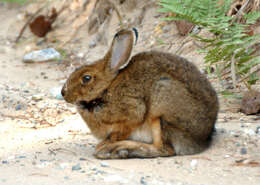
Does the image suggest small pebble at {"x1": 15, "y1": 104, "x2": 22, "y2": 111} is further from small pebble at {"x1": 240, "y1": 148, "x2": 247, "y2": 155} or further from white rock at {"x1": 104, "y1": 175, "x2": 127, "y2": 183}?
small pebble at {"x1": 240, "y1": 148, "x2": 247, "y2": 155}

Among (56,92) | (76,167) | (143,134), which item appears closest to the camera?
(76,167)

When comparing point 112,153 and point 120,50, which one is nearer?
point 112,153

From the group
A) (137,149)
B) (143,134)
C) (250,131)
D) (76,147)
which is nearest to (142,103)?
(143,134)

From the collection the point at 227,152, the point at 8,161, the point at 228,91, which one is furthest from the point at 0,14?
the point at 227,152

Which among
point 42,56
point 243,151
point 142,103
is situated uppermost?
point 142,103

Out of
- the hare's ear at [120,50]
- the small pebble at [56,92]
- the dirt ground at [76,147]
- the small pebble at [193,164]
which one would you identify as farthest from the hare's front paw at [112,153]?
the small pebble at [56,92]

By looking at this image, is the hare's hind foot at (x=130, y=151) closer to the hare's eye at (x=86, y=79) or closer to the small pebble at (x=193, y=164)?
the small pebble at (x=193, y=164)

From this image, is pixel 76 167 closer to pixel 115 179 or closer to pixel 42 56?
pixel 115 179

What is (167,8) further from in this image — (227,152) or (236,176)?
(236,176)
